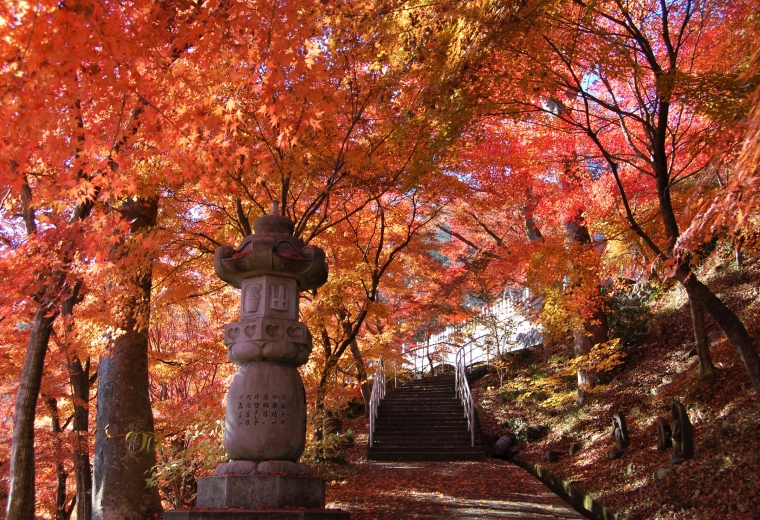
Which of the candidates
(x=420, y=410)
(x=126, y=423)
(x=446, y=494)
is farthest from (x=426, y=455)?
(x=126, y=423)

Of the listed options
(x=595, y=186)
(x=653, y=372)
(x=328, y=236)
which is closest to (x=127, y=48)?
(x=328, y=236)

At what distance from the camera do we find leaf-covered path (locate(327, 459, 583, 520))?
25.9ft

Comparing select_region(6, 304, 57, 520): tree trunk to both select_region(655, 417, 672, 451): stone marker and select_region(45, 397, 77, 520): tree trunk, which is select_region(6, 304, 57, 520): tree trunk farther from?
select_region(655, 417, 672, 451): stone marker

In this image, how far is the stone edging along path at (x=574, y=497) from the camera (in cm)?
803

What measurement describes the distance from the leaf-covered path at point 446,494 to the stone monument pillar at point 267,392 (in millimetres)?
2523

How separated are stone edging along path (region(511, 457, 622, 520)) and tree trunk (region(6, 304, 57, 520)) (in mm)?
7776

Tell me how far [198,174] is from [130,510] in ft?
17.4

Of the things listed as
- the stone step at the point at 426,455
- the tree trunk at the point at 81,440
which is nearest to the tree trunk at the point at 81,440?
the tree trunk at the point at 81,440

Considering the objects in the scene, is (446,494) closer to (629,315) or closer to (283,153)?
(283,153)

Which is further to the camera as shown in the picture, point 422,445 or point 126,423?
point 422,445

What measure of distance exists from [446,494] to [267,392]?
204 inches

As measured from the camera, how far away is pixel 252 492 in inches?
211

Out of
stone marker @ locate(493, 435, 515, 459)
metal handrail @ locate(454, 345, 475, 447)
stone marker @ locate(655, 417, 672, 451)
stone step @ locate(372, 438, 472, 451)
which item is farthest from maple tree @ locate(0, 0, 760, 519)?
metal handrail @ locate(454, 345, 475, 447)

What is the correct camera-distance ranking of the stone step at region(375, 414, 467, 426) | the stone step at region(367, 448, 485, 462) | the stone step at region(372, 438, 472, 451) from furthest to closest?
the stone step at region(375, 414, 467, 426) < the stone step at region(372, 438, 472, 451) < the stone step at region(367, 448, 485, 462)
